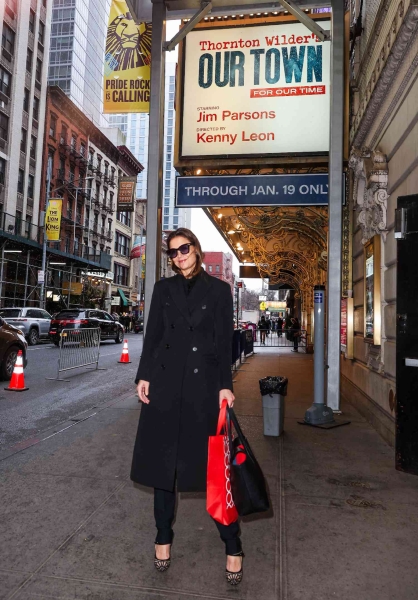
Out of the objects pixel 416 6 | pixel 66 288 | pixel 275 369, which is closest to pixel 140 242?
pixel 66 288

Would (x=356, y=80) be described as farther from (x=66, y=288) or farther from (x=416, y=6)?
(x=66, y=288)

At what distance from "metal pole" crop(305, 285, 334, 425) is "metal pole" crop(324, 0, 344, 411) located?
13.1 inches

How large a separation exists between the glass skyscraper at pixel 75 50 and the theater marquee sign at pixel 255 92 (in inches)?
2046

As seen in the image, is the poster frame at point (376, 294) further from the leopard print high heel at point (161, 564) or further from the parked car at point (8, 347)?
the parked car at point (8, 347)

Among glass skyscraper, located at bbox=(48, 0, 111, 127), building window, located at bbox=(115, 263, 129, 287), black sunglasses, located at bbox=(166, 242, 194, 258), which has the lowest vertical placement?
black sunglasses, located at bbox=(166, 242, 194, 258)

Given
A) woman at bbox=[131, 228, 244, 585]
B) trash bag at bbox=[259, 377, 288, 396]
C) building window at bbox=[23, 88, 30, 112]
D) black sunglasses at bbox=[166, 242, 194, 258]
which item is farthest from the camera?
building window at bbox=[23, 88, 30, 112]

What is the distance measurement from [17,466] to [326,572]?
3129 mm

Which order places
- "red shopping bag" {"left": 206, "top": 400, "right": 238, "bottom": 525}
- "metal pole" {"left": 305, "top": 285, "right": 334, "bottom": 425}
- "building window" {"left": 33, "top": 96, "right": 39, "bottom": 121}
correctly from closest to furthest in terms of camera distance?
"red shopping bag" {"left": 206, "top": 400, "right": 238, "bottom": 525}
"metal pole" {"left": 305, "top": 285, "right": 334, "bottom": 425}
"building window" {"left": 33, "top": 96, "right": 39, "bottom": 121}

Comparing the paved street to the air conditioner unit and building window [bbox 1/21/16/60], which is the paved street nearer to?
the air conditioner unit

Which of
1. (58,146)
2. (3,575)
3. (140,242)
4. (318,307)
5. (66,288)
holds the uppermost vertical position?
(58,146)

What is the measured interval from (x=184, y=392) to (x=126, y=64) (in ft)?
24.3

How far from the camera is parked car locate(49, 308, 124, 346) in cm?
2023

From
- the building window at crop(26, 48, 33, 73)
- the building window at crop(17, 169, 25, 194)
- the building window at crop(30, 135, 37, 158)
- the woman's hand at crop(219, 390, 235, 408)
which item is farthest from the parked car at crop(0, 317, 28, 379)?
the building window at crop(26, 48, 33, 73)

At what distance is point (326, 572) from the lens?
8.93ft
